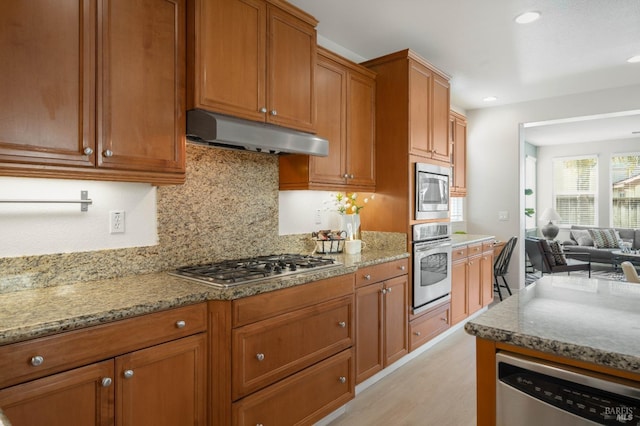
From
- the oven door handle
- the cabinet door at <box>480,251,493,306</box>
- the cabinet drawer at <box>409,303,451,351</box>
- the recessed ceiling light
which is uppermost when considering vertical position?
the recessed ceiling light

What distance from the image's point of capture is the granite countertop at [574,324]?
969 millimetres

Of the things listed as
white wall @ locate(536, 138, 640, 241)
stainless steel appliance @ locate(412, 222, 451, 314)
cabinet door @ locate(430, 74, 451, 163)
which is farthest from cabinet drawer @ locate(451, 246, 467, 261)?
white wall @ locate(536, 138, 640, 241)

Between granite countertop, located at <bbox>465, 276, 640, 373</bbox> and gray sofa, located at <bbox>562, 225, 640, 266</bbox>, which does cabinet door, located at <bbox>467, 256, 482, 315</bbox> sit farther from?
gray sofa, located at <bbox>562, 225, 640, 266</bbox>

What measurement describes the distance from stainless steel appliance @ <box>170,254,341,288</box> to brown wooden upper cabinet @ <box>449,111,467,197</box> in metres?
3.33

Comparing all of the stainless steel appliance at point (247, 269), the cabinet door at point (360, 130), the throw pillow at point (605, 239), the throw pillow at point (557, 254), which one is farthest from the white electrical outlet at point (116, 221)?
the throw pillow at point (605, 239)

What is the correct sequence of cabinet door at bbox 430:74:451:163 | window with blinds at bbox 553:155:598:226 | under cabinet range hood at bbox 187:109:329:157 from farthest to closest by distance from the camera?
1. window with blinds at bbox 553:155:598:226
2. cabinet door at bbox 430:74:451:163
3. under cabinet range hood at bbox 187:109:329:157

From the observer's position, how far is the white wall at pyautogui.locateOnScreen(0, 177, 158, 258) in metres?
1.70

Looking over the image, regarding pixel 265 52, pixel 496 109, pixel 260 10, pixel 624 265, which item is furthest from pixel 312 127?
pixel 496 109

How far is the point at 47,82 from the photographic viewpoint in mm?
1532

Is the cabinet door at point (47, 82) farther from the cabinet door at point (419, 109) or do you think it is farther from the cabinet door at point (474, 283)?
the cabinet door at point (474, 283)

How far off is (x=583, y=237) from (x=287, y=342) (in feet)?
27.9

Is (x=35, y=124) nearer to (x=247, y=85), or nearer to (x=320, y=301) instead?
(x=247, y=85)

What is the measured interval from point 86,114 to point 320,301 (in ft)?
4.94

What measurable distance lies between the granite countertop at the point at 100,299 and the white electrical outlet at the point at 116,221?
0.26m
